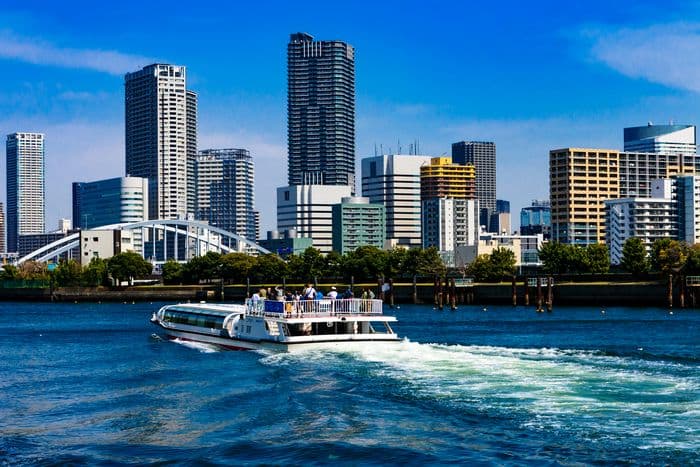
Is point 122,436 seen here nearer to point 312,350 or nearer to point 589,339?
point 312,350

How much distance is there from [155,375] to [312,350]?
876 cm

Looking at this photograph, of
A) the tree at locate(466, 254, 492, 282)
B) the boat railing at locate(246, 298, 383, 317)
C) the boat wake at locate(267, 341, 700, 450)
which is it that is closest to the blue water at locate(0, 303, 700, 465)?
the boat wake at locate(267, 341, 700, 450)

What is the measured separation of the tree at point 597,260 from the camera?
175m

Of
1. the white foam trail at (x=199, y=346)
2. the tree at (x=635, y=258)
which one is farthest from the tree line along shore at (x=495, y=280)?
A: the white foam trail at (x=199, y=346)

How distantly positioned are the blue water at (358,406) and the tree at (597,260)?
108386 millimetres

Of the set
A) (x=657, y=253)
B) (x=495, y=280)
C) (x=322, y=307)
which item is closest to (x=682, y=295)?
(x=657, y=253)

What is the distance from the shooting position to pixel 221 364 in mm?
57219

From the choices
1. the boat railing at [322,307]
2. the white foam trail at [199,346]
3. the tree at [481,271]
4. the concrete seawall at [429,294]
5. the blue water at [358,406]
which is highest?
the tree at [481,271]

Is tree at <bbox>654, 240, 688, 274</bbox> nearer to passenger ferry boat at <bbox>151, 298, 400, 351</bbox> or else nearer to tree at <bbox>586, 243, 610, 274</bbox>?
tree at <bbox>586, 243, 610, 274</bbox>


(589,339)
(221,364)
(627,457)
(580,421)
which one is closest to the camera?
(627,457)

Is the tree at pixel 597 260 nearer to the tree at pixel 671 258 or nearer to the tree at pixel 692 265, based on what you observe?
the tree at pixel 671 258

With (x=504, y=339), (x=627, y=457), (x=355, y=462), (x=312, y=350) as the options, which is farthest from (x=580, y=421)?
(x=504, y=339)

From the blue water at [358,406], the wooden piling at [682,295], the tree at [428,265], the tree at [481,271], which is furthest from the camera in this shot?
the tree at [428,265]

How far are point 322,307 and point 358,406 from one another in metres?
19.8
